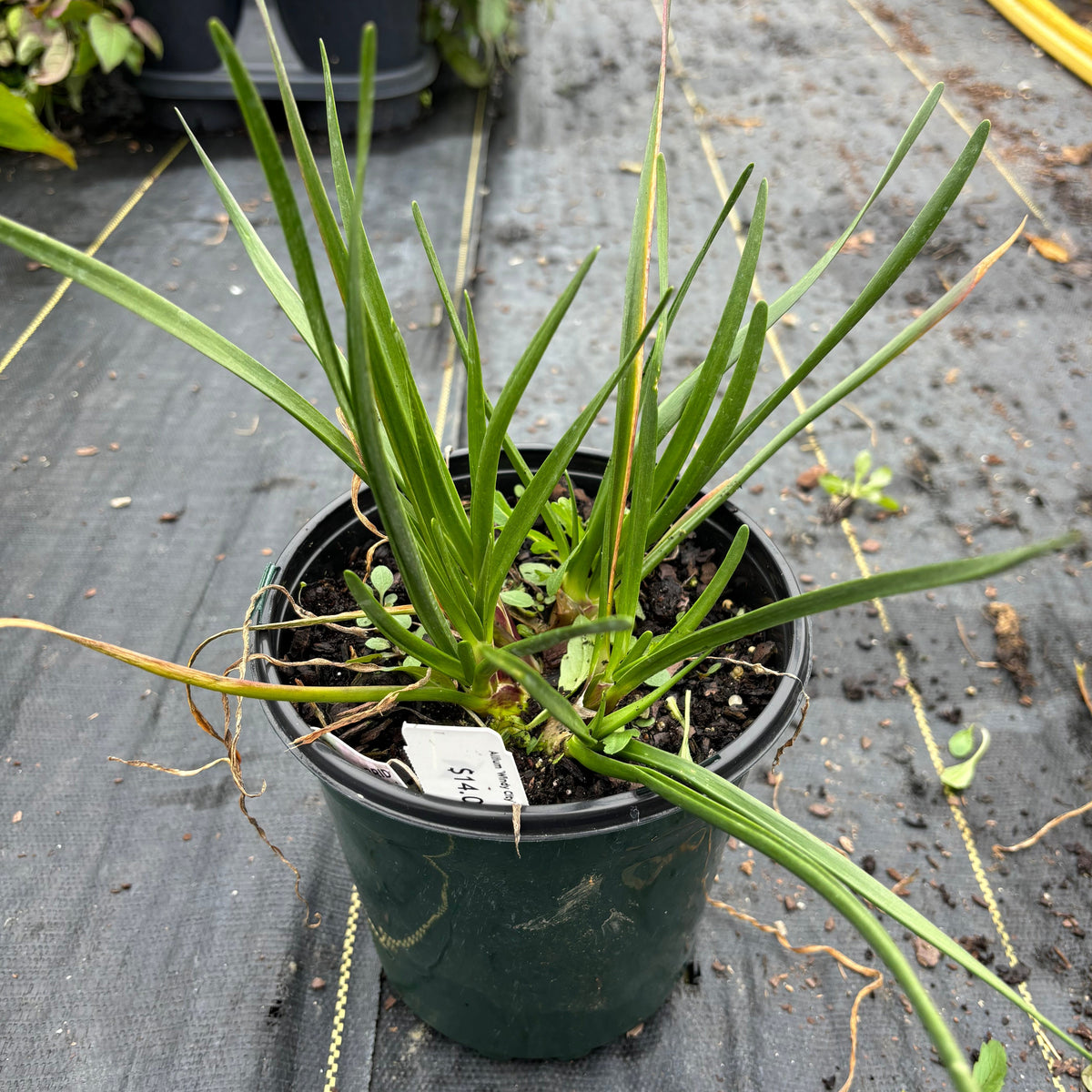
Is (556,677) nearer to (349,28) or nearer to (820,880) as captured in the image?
(820,880)

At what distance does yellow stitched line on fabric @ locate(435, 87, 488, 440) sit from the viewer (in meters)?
1.55

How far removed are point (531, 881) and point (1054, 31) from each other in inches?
137

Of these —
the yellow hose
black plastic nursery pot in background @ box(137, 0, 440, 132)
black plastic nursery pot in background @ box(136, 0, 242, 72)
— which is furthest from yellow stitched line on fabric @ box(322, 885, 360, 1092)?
the yellow hose

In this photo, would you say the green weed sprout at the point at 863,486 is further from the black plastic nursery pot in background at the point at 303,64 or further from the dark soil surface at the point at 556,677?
the black plastic nursery pot in background at the point at 303,64

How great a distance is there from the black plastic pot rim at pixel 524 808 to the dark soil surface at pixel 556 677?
0.15 ft

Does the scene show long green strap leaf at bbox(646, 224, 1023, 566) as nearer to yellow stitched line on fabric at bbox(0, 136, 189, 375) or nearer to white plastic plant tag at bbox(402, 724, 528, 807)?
white plastic plant tag at bbox(402, 724, 528, 807)

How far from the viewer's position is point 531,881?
61 cm

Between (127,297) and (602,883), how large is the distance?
1.74 ft

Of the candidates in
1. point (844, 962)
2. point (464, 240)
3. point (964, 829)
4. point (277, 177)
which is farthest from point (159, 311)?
point (464, 240)

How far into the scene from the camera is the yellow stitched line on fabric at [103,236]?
161cm

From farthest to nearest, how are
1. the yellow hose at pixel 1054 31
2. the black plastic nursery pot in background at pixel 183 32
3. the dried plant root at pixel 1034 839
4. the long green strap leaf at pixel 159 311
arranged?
1. the yellow hose at pixel 1054 31
2. the black plastic nursery pot in background at pixel 183 32
3. the dried plant root at pixel 1034 839
4. the long green strap leaf at pixel 159 311

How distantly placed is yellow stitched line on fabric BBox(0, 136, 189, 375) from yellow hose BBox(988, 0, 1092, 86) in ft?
9.19

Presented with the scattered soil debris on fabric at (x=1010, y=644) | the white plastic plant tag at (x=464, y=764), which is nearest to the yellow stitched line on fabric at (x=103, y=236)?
the white plastic plant tag at (x=464, y=764)

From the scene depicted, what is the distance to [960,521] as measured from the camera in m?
1.42
